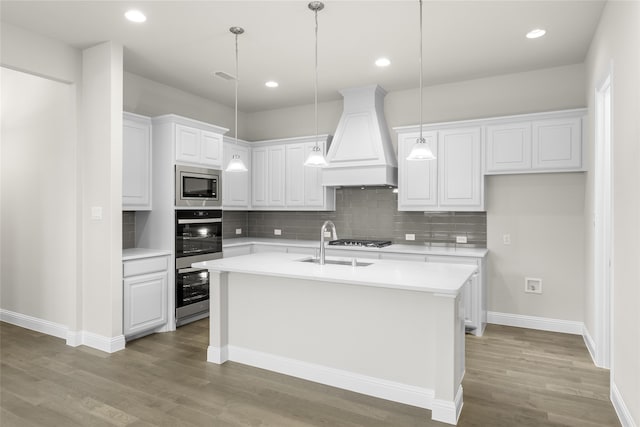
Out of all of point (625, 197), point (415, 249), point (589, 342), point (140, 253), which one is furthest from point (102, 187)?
point (589, 342)

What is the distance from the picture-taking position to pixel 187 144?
4.58m

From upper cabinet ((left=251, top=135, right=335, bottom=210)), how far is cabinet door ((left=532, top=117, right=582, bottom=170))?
258 cm

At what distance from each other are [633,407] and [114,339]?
158 inches

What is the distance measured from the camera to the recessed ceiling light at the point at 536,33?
11.6 ft

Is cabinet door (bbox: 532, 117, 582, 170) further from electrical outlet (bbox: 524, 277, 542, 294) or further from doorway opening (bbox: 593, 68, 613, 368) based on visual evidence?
electrical outlet (bbox: 524, 277, 542, 294)

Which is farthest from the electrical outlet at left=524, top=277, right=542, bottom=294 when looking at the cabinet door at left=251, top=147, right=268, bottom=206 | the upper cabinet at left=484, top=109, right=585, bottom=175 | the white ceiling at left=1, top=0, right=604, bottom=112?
the cabinet door at left=251, top=147, right=268, bottom=206

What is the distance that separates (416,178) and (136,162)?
3.19 m

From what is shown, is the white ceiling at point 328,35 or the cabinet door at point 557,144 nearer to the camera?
the white ceiling at point 328,35

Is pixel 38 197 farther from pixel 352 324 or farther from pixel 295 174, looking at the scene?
pixel 352 324

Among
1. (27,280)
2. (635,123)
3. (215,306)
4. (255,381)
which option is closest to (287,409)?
(255,381)

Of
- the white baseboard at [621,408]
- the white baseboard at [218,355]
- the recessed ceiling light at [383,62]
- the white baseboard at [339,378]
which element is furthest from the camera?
the recessed ceiling light at [383,62]

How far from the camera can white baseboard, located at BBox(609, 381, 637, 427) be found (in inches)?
92.5

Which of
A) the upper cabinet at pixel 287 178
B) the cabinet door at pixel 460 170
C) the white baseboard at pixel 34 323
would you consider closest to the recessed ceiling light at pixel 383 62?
the cabinet door at pixel 460 170

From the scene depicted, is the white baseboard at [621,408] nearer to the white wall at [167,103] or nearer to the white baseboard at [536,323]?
the white baseboard at [536,323]
